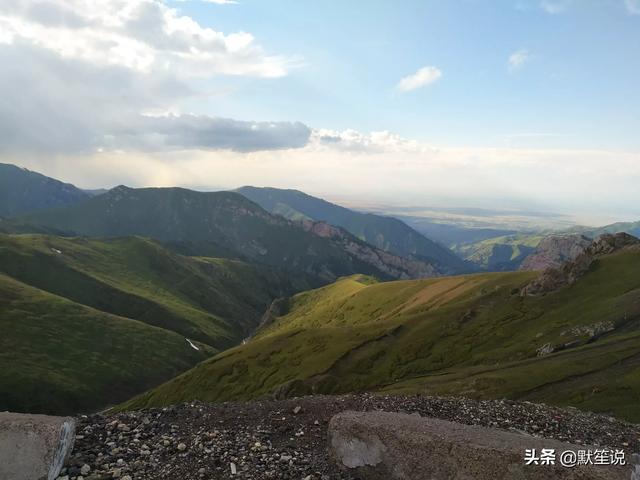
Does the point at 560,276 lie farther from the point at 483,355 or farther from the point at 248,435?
the point at 248,435

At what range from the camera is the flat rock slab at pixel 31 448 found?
15.0 metres

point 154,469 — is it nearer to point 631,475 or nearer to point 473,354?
point 631,475

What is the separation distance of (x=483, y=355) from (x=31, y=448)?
92.9 meters

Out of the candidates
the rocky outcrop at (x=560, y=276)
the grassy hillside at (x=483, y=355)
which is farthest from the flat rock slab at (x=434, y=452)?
the rocky outcrop at (x=560, y=276)

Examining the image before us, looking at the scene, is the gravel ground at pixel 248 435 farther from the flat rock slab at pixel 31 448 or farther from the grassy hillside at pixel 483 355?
the grassy hillside at pixel 483 355

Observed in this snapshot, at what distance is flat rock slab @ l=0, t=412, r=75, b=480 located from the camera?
14992 mm

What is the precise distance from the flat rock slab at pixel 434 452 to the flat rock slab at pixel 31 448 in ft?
34.4

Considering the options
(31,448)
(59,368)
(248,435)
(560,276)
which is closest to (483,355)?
→ (560,276)

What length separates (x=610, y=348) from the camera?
6938cm

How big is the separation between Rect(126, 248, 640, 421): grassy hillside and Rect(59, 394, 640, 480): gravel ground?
940 inches

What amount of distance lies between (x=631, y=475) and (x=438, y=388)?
56.2 m

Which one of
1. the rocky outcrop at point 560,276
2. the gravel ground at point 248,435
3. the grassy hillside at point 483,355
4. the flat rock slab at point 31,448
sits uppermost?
the flat rock slab at point 31,448

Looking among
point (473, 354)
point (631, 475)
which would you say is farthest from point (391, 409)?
point (473, 354)

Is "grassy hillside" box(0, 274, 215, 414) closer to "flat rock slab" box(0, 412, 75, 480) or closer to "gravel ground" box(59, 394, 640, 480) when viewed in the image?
"gravel ground" box(59, 394, 640, 480)
